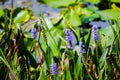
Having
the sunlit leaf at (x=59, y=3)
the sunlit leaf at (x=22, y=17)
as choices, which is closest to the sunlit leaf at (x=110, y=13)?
the sunlit leaf at (x=59, y=3)

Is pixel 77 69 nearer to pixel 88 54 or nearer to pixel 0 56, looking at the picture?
pixel 88 54

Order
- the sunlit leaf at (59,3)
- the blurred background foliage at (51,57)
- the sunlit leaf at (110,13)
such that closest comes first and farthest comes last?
the blurred background foliage at (51,57)
the sunlit leaf at (110,13)
the sunlit leaf at (59,3)

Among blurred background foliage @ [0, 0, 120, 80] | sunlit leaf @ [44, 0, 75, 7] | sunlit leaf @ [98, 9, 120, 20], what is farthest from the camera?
sunlit leaf @ [44, 0, 75, 7]

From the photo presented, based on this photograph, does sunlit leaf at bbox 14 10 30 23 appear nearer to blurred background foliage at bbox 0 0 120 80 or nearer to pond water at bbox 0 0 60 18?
pond water at bbox 0 0 60 18

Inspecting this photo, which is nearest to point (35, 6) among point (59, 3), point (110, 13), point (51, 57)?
point (59, 3)

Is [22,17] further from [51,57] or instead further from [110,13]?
[51,57]

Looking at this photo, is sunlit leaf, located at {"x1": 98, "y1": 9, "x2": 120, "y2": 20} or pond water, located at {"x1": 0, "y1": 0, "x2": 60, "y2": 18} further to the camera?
pond water, located at {"x1": 0, "y1": 0, "x2": 60, "y2": 18}

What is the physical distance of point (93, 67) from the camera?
3.14ft

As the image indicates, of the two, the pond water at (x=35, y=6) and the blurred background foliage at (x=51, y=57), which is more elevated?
the blurred background foliage at (x=51, y=57)

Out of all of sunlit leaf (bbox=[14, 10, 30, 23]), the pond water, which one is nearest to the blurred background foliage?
sunlit leaf (bbox=[14, 10, 30, 23])

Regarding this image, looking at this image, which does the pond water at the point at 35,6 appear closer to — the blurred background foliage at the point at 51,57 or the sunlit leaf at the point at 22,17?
the sunlit leaf at the point at 22,17

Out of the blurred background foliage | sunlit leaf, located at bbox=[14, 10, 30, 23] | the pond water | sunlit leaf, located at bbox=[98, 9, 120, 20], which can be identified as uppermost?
the blurred background foliage

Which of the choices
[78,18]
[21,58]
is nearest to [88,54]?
[21,58]

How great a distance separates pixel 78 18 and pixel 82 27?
9 centimetres
